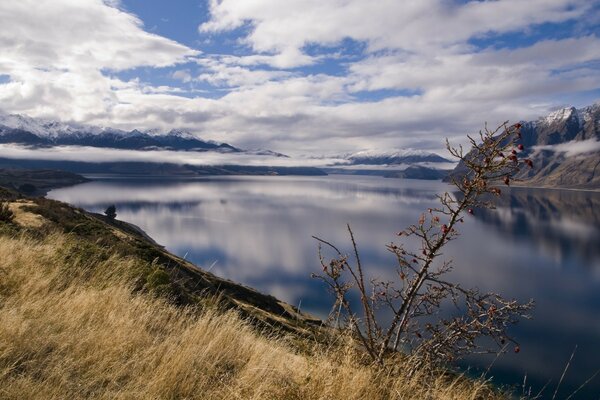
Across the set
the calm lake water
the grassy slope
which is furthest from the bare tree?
the calm lake water

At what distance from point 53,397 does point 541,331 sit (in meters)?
60.9

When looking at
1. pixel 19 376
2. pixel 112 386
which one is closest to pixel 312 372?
pixel 112 386

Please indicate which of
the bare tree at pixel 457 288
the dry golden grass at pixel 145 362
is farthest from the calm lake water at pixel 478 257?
the dry golden grass at pixel 145 362

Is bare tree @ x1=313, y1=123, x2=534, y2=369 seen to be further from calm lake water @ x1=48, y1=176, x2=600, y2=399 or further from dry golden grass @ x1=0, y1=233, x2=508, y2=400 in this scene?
calm lake water @ x1=48, y1=176, x2=600, y2=399

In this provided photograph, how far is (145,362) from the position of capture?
186 inches

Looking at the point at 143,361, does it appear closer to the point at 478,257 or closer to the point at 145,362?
the point at 145,362

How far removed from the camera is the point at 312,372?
4.83 meters

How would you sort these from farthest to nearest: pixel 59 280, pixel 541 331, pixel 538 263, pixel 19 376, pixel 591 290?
1. pixel 538 263
2. pixel 591 290
3. pixel 541 331
4. pixel 59 280
5. pixel 19 376

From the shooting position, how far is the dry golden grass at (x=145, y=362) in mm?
4168

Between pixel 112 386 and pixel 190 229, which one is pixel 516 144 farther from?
pixel 190 229

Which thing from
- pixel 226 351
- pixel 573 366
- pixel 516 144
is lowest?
pixel 573 366

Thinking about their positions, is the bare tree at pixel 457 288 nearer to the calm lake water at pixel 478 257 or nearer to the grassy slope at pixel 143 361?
the grassy slope at pixel 143 361

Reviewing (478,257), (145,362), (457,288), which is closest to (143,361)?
(145,362)

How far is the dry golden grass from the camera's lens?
4.17 meters
